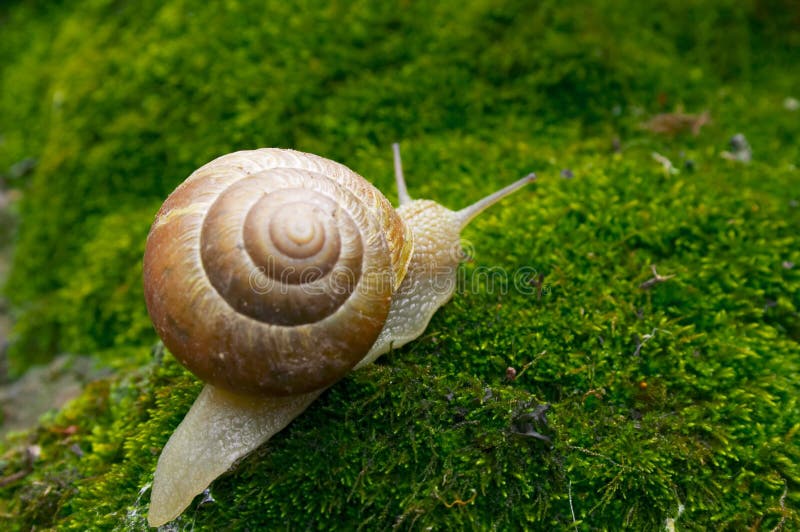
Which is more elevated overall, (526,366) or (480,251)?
(480,251)

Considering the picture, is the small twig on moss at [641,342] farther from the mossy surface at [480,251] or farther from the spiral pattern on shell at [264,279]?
the spiral pattern on shell at [264,279]

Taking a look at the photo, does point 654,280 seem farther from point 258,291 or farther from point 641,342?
point 258,291

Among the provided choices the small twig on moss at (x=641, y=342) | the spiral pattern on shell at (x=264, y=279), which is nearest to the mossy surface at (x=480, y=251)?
the small twig on moss at (x=641, y=342)

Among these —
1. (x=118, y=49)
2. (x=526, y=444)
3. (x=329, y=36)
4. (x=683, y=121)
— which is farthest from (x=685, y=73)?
(x=118, y=49)

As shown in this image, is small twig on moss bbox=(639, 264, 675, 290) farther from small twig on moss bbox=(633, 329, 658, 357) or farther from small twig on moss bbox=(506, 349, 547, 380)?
small twig on moss bbox=(506, 349, 547, 380)

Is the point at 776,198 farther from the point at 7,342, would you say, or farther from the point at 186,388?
the point at 7,342

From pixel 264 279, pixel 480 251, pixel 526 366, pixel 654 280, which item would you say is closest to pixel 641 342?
pixel 654 280
